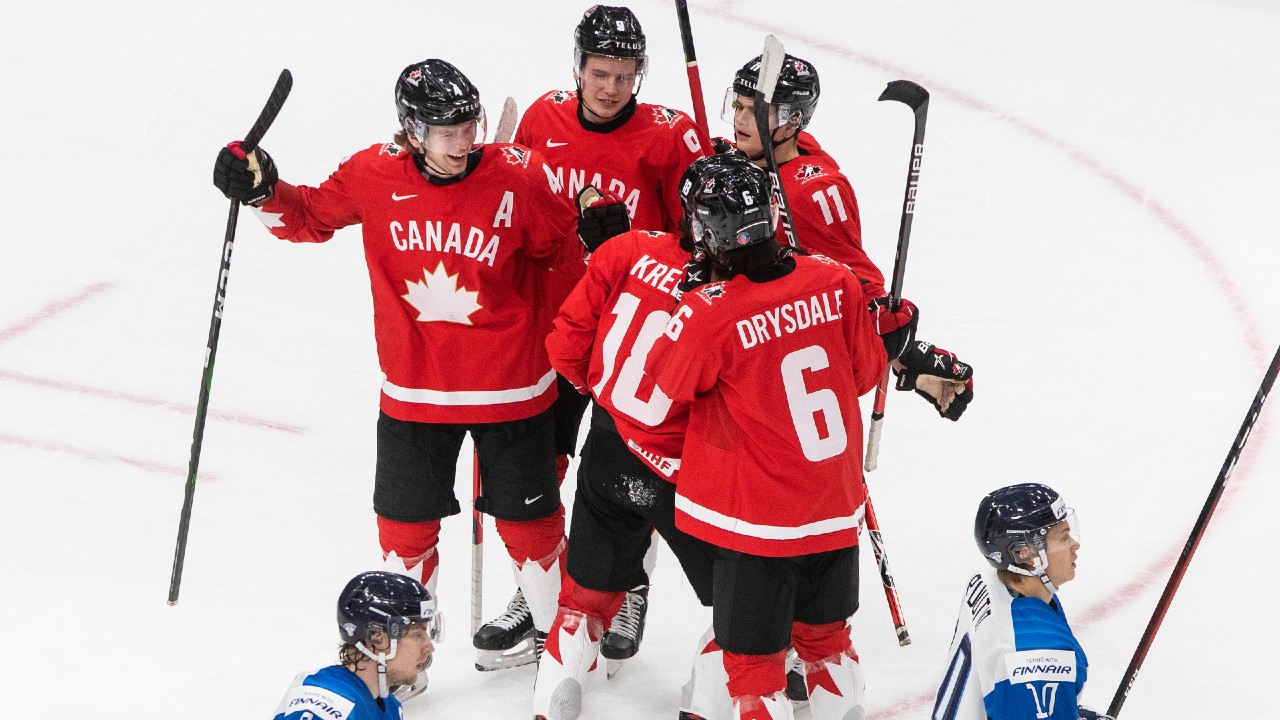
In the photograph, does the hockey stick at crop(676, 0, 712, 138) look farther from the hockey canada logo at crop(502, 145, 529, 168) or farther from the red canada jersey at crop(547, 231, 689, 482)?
the red canada jersey at crop(547, 231, 689, 482)

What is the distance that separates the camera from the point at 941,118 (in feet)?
22.5

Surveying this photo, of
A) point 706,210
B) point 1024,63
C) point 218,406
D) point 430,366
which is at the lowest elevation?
point 218,406

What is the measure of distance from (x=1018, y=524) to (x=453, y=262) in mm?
1445

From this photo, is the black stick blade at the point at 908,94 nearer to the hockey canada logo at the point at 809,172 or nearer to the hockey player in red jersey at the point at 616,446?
the hockey canada logo at the point at 809,172

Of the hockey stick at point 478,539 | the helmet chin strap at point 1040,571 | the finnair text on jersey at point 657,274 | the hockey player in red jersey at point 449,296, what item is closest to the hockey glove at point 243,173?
the hockey player in red jersey at point 449,296

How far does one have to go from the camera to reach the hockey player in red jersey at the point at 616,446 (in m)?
3.18

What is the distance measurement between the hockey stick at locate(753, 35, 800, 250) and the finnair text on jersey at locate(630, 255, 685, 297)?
0.34 metres

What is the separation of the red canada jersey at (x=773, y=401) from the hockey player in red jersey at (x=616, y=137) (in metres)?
0.76

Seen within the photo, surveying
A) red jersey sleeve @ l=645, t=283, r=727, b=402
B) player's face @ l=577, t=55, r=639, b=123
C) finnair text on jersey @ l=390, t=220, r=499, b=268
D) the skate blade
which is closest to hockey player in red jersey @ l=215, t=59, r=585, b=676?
finnair text on jersey @ l=390, t=220, r=499, b=268

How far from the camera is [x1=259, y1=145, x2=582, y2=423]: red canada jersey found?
3.47 meters

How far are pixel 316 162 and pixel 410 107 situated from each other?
10.4ft

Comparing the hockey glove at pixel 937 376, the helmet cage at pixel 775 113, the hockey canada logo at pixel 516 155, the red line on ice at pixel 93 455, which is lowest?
the red line on ice at pixel 93 455

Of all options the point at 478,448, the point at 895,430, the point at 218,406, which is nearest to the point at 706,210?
the point at 478,448

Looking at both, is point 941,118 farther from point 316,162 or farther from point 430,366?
point 430,366
